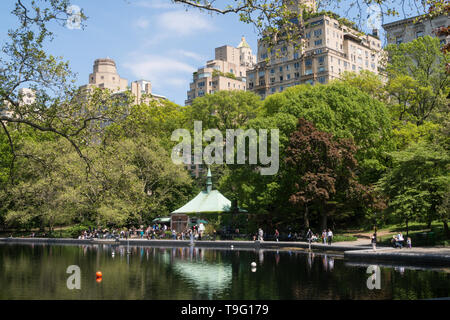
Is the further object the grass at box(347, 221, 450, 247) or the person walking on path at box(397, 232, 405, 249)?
the grass at box(347, 221, 450, 247)

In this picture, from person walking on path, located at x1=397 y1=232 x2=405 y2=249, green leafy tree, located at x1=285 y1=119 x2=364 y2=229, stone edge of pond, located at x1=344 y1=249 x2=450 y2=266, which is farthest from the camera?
green leafy tree, located at x1=285 y1=119 x2=364 y2=229

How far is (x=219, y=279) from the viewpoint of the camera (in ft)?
77.9

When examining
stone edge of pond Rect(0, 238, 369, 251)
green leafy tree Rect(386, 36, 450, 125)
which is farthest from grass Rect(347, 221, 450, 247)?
green leafy tree Rect(386, 36, 450, 125)

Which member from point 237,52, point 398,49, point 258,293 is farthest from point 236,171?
point 237,52

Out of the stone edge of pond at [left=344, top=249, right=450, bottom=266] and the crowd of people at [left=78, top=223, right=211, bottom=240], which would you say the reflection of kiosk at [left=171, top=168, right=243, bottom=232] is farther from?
the stone edge of pond at [left=344, top=249, right=450, bottom=266]

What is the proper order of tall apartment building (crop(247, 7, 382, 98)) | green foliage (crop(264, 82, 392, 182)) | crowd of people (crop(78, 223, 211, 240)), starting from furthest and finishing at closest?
1. tall apartment building (crop(247, 7, 382, 98))
2. crowd of people (crop(78, 223, 211, 240))
3. green foliage (crop(264, 82, 392, 182))

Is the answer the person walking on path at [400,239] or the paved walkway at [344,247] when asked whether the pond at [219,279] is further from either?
the person walking on path at [400,239]

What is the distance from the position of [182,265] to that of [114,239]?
86.1ft

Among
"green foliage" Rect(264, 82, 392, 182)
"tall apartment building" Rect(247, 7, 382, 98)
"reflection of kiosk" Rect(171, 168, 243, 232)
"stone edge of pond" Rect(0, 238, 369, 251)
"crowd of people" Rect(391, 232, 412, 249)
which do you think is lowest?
"stone edge of pond" Rect(0, 238, 369, 251)

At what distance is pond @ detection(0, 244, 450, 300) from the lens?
19.3 m

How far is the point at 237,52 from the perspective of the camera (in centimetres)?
19338

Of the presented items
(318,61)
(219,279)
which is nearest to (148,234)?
(219,279)

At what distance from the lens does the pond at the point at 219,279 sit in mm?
19344
